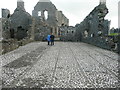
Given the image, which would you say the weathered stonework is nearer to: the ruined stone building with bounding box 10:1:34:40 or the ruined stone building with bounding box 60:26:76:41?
the ruined stone building with bounding box 10:1:34:40

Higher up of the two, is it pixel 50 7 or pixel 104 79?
pixel 50 7

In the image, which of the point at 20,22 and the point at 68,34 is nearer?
the point at 20,22

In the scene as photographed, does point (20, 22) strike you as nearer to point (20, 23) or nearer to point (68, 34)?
point (20, 23)

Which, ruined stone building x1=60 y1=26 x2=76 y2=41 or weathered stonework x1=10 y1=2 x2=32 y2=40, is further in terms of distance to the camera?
ruined stone building x1=60 y1=26 x2=76 y2=41

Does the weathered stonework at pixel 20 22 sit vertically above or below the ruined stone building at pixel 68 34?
above

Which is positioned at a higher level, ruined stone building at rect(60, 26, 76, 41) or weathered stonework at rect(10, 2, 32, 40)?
weathered stonework at rect(10, 2, 32, 40)

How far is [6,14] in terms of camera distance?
91.6 feet

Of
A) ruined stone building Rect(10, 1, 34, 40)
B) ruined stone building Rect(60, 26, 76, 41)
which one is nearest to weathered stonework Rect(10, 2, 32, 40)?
ruined stone building Rect(10, 1, 34, 40)

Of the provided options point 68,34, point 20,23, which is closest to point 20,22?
point 20,23

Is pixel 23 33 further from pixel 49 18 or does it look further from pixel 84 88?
Result: pixel 84 88

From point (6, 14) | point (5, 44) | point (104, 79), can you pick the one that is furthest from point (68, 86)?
point (6, 14)

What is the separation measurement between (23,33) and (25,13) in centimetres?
384

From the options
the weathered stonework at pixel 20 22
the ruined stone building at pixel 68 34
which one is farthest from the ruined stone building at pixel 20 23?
the ruined stone building at pixel 68 34

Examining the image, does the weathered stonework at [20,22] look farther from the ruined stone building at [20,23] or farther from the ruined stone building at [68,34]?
the ruined stone building at [68,34]
